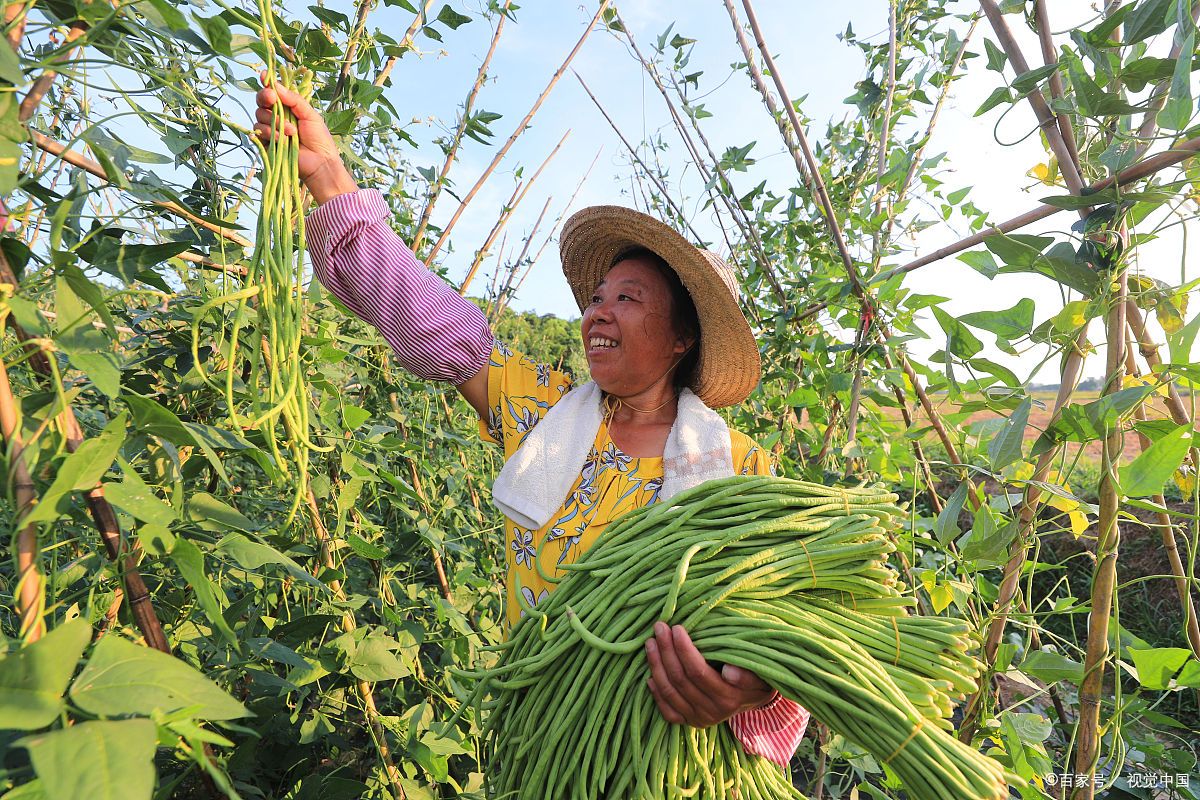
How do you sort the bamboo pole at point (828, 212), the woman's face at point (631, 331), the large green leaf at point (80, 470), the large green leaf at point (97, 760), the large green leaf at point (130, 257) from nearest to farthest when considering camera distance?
the large green leaf at point (97, 760)
the large green leaf at point (80, 470)
the large green leaf at point (130, 257)
the bamboo pole at point (828, 212)
the woman's face at point (631, 331)

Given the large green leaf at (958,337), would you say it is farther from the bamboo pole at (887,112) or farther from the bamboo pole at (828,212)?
the bamboo pole at (887,112)

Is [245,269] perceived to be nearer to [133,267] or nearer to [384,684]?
[133,267]

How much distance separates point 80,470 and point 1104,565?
1.16 m

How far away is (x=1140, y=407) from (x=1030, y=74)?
522 mm

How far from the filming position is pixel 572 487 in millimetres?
1433

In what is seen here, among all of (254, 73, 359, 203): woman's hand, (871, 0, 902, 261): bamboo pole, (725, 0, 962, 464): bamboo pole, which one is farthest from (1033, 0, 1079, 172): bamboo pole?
(254, 73, 359, 203): woman's hand

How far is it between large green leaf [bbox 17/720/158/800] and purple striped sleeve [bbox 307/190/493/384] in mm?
972

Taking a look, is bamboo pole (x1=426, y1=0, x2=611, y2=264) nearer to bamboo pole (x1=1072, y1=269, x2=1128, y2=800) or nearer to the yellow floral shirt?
the yellow floral shirt

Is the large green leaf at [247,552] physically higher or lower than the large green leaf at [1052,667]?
lower

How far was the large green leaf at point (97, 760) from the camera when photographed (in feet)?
1.37

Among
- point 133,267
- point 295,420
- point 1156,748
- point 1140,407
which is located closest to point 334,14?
point 133,267

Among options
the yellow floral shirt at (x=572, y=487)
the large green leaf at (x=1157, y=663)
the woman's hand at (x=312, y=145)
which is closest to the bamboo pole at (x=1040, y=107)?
the large green leaf at (x=1157, y=663)

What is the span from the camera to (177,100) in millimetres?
1048

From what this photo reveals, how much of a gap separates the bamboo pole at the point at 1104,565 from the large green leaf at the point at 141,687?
3.23 ft
